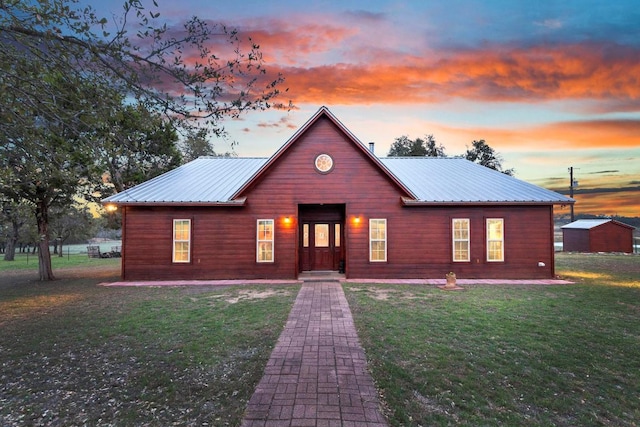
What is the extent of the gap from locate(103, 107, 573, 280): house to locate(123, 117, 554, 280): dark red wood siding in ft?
0.14

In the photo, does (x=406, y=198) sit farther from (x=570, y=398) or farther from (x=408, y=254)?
(x=570, y=398)

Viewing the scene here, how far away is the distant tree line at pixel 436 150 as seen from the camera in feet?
106

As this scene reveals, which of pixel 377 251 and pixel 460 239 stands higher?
pixel 460 239

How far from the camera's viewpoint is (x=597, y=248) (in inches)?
1064

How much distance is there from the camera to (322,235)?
14680mm

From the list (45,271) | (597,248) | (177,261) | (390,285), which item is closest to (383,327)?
(390,285)

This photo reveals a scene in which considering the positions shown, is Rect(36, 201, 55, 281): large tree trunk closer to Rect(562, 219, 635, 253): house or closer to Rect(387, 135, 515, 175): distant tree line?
Rect(387, 135, 515, 175): distant tree line

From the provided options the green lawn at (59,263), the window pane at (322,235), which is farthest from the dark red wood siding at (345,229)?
the green lawn at (59,263)

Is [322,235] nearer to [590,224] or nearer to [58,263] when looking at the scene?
[58,263]

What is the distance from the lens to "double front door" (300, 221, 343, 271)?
48.0 feet

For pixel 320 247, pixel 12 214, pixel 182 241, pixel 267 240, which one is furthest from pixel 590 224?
pixel 12 214

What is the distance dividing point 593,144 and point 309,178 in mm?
20751

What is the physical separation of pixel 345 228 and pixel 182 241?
711 centimetres

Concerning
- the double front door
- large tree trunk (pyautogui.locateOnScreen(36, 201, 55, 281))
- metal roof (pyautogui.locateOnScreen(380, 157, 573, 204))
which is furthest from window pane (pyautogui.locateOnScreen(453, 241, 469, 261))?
large tree trunk (pyautogui.locateOnScreen(36, 201, 55, 281))
